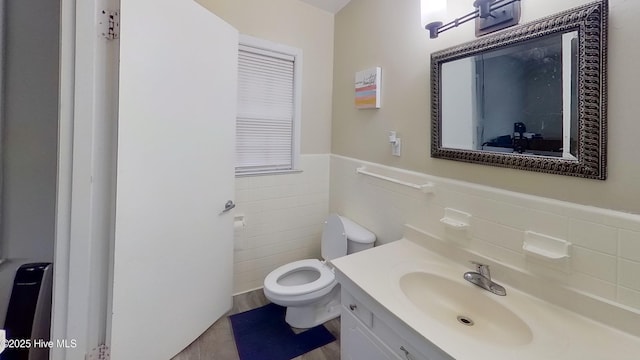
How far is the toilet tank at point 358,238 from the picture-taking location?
5.90 feet

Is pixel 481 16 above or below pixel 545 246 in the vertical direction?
above

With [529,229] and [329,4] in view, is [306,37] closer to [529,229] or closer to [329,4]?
[329,4]

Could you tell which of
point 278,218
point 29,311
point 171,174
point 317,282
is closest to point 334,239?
point 317,282

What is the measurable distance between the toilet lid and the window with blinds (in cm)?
62

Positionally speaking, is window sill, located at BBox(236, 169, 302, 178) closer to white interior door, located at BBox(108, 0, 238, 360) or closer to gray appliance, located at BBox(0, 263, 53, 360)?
white interior door, located at BBox(108, 0, 238, 360)

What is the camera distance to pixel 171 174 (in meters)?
1.37

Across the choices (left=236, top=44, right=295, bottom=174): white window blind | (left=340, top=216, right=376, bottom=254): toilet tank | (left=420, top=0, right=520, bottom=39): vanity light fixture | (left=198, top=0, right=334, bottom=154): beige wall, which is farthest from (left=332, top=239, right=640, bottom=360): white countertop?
(left=198, top=0, right=334, bottom=154): beige wall

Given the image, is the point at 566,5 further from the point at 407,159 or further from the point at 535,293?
the point at 535,293

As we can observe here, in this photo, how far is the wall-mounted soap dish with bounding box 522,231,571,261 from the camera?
94 centimetres

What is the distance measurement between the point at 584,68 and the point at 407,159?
0.82 meters

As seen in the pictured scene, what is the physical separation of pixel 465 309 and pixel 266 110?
71.8 inches

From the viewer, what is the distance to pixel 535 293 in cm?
102

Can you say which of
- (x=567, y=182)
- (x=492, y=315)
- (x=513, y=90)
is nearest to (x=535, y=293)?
(x=492, y=315)

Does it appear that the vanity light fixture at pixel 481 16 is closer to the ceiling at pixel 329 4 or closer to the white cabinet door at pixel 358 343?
the ceiling at pixel 329 4
